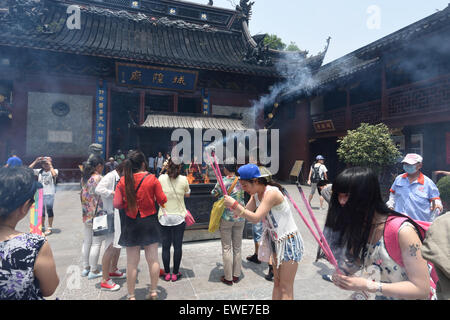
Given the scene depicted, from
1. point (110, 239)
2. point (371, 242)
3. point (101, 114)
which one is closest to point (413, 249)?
point (371, 242)

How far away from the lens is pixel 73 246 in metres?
4.79

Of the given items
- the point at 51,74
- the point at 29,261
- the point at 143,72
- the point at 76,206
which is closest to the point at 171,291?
the point at 29,261

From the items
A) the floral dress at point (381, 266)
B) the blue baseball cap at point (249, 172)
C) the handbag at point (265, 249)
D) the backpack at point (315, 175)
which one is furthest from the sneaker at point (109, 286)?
the backpack at point (315, 175)

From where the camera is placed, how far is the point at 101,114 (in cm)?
1155

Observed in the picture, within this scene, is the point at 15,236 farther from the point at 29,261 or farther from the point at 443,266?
the point at 443,266

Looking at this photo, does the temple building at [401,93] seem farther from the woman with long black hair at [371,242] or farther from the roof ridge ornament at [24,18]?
the roof ridge ornament at [24,18]

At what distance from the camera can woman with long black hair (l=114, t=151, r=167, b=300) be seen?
9.28ft

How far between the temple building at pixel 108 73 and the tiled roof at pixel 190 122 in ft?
0.12

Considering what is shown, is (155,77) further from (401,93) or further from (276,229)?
(276,229)

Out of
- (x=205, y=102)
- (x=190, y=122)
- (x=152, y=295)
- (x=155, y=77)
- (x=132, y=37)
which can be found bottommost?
(x=152, y=295)

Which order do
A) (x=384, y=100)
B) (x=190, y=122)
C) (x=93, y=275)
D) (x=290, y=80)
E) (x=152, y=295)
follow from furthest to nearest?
(x=290, y=80)
(x=384, y=100)
(x=190, y=122)
(x=93, y=275)
(x=152, y=295)

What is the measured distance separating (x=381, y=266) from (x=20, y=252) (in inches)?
74.9

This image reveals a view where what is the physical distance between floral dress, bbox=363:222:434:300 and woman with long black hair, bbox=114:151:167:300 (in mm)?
2179

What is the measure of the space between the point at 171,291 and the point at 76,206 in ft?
20.1
